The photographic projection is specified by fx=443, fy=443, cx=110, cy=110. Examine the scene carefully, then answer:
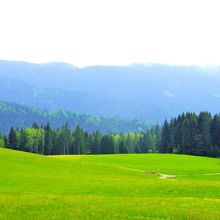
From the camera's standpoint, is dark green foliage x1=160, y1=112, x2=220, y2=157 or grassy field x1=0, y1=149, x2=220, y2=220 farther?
dark green foliage x1=160, y1=112, x2=220, y2=157

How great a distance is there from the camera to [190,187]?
136 feet

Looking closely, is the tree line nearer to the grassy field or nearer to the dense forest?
the dense forest

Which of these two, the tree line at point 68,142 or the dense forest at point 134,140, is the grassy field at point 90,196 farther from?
the tree line at point 68,142

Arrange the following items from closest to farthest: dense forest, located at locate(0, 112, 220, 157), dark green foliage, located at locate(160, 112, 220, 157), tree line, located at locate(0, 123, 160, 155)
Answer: dark green foliage, located at locate(160, 112, 220, 157) → dense forest, located at locate(0, 112, 220, 157) → tree line, located at locate(0, 123, 160, 155)

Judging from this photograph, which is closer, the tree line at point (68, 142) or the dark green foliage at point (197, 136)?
the dark green foliage at point (197, 136)

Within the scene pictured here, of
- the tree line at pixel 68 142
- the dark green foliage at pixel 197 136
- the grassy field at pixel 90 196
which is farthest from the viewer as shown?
the tree line at pixel 68 142

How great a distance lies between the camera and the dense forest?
5950 inches

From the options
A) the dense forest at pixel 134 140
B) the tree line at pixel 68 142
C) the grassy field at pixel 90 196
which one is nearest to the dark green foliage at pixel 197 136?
the dense forest at pixel 134 140

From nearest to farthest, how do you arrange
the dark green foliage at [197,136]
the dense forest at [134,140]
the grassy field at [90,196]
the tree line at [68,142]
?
the grassy field at [90,196] → the dark green foliage at [197,136] → the dense forest at [134,140] → the tree line at [68,142]

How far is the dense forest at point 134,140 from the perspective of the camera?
151m

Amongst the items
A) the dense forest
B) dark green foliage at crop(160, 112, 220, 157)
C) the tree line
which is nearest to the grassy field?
dark green foliage at crop(160, 112, 220, 157)

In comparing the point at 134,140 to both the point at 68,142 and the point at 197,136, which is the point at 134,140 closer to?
the point at 68,142

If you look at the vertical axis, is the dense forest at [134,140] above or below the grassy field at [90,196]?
above

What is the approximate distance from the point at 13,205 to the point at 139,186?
18.5 meters
